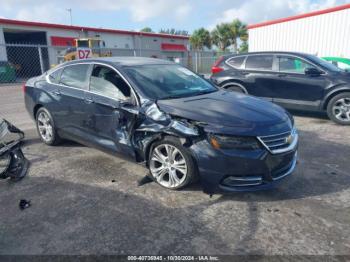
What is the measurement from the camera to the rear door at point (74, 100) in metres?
4.65

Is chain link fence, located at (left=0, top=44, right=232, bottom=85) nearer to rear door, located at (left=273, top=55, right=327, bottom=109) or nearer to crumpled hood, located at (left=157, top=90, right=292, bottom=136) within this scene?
rear door, located at (left=273, top=55, right=327, bottom=109)

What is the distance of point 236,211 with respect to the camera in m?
3.29

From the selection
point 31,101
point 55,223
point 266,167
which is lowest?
point 55,223

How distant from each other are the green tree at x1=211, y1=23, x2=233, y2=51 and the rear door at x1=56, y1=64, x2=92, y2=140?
39409 millimetres

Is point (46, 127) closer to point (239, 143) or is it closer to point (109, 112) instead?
point (109, 112)

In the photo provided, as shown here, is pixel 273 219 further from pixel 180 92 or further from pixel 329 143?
pixel 329 143

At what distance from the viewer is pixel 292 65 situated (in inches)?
296

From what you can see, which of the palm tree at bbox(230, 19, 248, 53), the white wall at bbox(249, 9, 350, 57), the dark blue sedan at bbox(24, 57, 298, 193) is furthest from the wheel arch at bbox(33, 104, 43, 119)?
the palm tree at bbox(230, 19, 248, 53)

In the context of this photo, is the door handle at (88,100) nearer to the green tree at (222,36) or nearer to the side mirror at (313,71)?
the side mirror at (313,71)

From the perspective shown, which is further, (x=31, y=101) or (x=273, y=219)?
(x=31, y=101)

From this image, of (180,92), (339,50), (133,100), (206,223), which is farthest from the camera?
(339,50)

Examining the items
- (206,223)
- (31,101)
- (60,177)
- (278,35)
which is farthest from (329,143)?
(278,35)

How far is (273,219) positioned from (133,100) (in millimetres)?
2149

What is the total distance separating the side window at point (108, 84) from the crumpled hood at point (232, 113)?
0.62 metres
